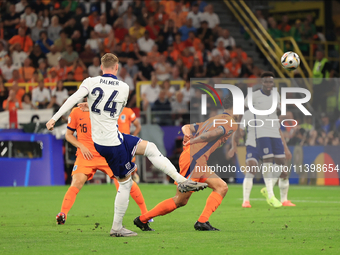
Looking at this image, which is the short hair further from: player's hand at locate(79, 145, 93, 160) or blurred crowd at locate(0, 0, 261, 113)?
blurred crowd at locate(0, 0, 261, 113)

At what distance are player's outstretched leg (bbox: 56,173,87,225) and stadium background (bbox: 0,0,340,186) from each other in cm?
878

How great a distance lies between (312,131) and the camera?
1816cm

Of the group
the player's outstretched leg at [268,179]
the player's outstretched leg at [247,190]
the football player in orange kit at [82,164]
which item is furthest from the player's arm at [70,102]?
the player's outstretched leg at [268,179]

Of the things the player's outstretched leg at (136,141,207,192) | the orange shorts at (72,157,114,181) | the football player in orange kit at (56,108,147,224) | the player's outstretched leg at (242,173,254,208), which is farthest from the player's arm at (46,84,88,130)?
the player's outstretched leg at (242,173,254,208)

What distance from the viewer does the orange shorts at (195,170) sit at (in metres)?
7.60

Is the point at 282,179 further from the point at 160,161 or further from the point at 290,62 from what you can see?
the point at 160,161

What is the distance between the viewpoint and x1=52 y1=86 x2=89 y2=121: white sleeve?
669 centimetres

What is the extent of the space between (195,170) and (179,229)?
3.16 feet

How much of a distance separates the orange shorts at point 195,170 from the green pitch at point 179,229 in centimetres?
69

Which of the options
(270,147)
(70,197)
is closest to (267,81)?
(270,147)

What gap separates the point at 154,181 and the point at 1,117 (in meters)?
5.02

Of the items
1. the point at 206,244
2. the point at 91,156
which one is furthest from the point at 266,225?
the point at 91,156

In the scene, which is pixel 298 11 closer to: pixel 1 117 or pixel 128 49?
pixel 128 49

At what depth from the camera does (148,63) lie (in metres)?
20.8
